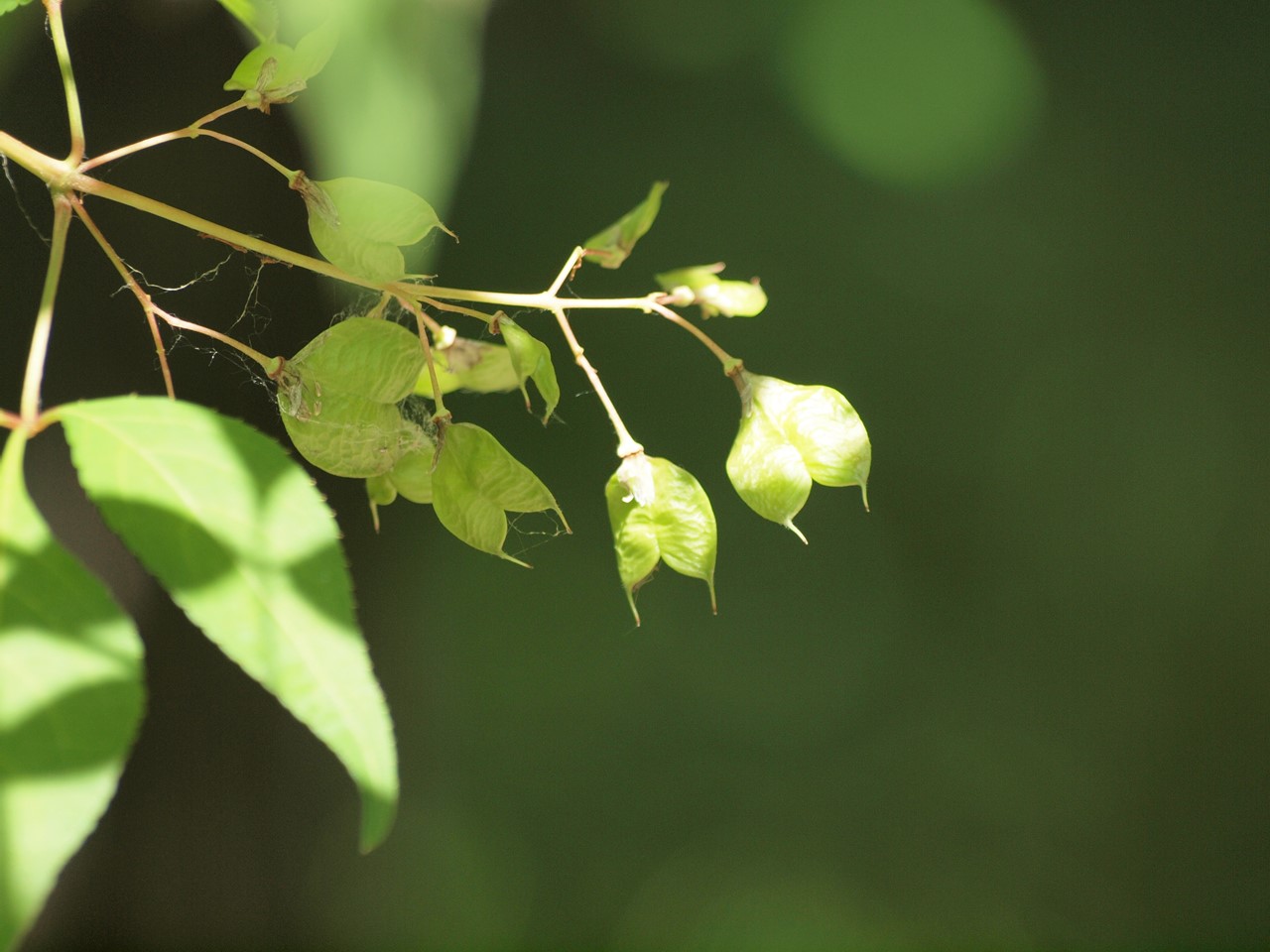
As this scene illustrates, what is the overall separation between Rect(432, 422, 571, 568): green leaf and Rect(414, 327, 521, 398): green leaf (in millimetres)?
49

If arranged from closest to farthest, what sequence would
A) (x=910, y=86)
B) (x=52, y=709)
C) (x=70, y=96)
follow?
(x=52, y=709), (x=70, y=96), (x=910, y=86)

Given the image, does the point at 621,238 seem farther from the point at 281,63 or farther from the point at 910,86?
the point at 910,86

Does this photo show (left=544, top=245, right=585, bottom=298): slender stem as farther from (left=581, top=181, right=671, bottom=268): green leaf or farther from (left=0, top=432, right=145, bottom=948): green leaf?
(left=0, top=432, right=145, bottom=948): green leaf

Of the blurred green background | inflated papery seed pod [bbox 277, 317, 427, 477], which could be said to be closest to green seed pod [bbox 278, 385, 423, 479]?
inflated papery seed pod [bbox 277, 317, 427, 477]

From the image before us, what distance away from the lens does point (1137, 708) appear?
147 cm

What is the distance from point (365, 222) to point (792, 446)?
0.16 meters

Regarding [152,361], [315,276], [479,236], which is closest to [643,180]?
[479,236]

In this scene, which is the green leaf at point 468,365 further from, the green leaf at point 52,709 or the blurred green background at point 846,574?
the blurred green background at point 846,574

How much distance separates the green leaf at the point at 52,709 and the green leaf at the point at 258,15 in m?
0.19

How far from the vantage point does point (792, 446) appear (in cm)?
35

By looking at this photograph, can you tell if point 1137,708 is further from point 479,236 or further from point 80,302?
point 80,302

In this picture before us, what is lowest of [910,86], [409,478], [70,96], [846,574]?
[846,574]

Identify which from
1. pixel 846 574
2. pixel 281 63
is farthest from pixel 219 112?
pixel 846 574

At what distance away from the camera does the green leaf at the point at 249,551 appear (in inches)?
8.4
